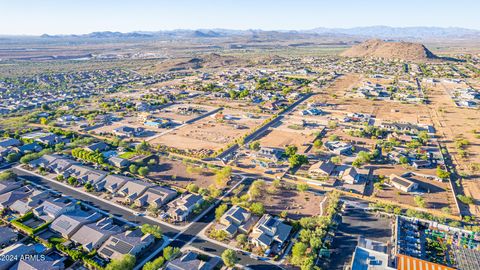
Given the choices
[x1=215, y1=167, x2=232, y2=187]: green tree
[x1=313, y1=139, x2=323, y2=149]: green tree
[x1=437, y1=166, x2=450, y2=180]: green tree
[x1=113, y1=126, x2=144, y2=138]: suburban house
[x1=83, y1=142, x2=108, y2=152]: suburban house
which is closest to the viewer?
[x1=215, y1=167, x2=232, y2=187]: green tree

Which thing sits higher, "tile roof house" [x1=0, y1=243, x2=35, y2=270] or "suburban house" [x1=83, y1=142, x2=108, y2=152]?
"suburban house" [x1=83, y1=142, x2=108, y2=152]

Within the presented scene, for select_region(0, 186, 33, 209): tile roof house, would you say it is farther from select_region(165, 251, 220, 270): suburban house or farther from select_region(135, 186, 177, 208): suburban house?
select_region(165, 251, 220, 270): suburban house

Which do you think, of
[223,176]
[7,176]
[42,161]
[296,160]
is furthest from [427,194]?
[7,176]

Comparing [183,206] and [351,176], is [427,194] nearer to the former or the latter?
[351,176]

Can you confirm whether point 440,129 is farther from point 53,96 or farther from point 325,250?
point 53,96

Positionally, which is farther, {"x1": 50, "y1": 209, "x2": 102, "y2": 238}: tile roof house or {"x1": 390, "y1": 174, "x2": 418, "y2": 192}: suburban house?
{"x1": 390, "y1": 174, "x2": 418, "y2": 192}: suburban house

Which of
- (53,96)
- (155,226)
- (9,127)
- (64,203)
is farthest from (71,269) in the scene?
(53,96)

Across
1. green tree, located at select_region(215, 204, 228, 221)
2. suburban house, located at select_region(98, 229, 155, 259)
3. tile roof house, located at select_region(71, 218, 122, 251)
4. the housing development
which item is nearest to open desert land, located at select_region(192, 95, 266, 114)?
the housing development
